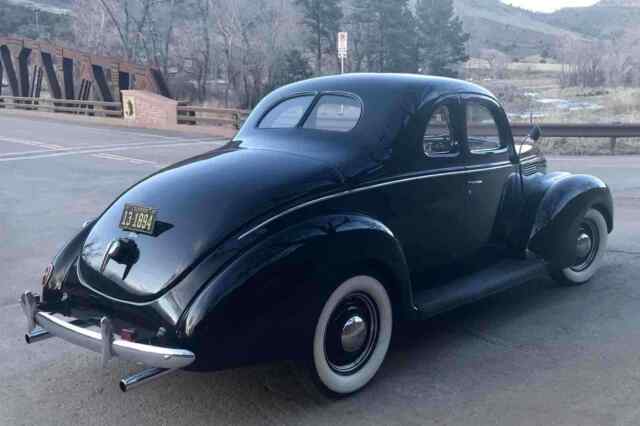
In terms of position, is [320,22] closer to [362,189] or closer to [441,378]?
[362,189]

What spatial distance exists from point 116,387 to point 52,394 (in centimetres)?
37

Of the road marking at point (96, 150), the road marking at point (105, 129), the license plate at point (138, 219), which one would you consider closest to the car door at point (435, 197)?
the license plate at point (138, 219)

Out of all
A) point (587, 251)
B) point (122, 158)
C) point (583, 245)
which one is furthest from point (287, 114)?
point (122, 158)

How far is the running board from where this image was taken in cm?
448

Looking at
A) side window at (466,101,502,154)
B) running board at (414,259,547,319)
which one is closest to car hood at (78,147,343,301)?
running board at (414,259,547,319)

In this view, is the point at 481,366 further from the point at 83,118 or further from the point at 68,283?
the point at 83,118

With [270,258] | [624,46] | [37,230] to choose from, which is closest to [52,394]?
[270,258]

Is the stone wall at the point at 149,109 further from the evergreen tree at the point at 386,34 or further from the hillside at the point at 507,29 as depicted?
the hillside at the point at 507,29

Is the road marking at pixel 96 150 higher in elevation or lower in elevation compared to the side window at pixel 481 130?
lower

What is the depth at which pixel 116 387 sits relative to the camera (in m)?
4.20

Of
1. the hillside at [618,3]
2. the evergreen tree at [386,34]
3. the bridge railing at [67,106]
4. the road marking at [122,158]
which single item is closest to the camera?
the road marking at [122,158]

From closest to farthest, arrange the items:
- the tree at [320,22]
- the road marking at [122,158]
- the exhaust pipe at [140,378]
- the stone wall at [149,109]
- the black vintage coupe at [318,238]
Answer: the exhaust pipe at [140,378]
the black vintage coupe at [318,238]
the road marking at [122,158]
the stone wall at [149,109]
the tree at [320,22]

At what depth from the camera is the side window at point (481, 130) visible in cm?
523

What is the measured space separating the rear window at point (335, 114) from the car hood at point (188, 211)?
481mm
